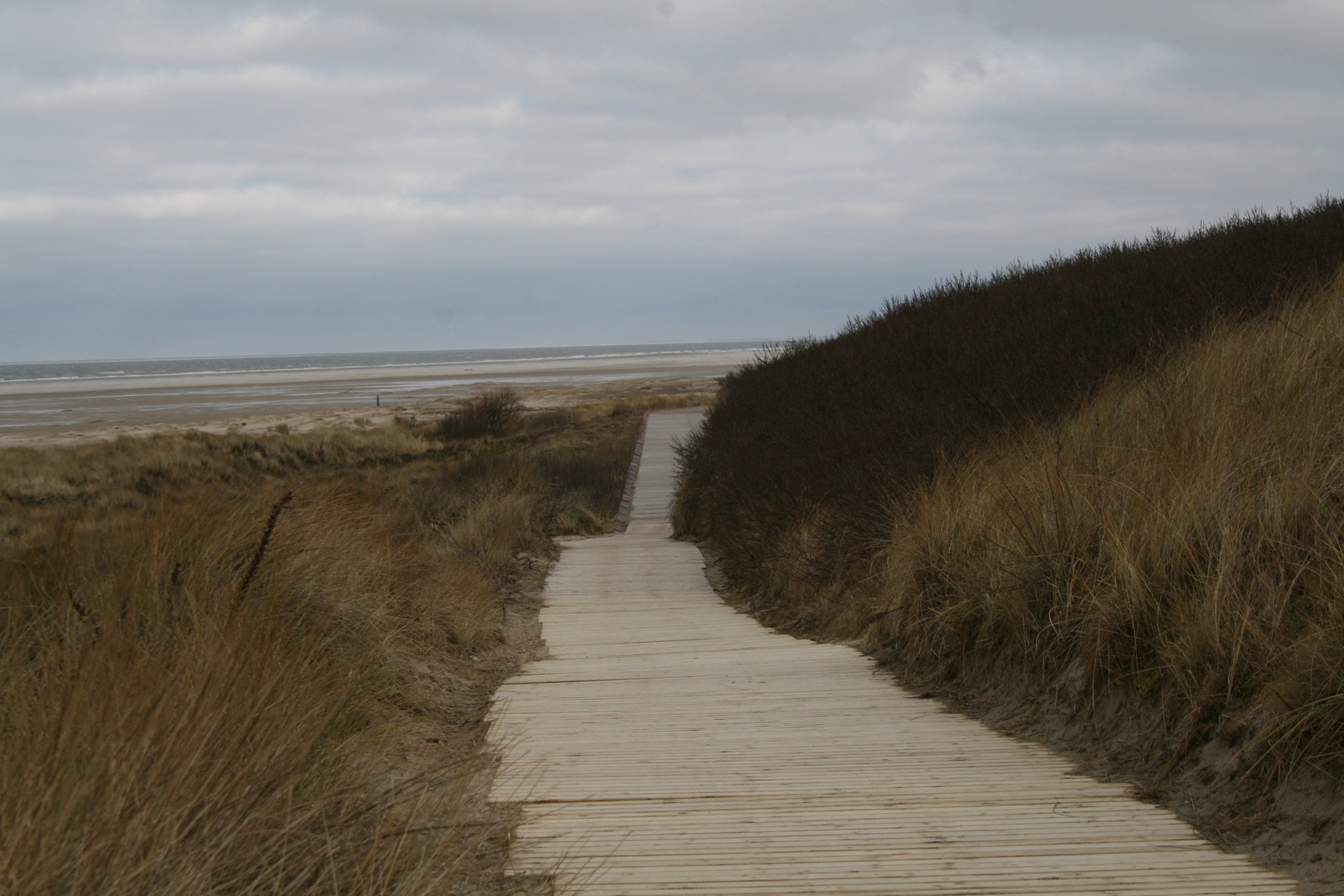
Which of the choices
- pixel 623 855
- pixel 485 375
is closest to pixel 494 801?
pixel 623 855

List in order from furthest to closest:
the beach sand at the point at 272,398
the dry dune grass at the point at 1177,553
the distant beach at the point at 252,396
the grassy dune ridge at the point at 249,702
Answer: the distant beach at the point at 252,396 → the beach sand at the point at 272,398 → the dry dune grass at the point at 1177,553 → the grassy dune ridge at the point at 249,702

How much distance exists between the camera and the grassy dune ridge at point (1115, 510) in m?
3.39

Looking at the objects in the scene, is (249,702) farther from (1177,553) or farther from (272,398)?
(272,398)

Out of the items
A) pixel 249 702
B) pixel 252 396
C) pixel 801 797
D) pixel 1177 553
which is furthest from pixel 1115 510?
pixel 252 396

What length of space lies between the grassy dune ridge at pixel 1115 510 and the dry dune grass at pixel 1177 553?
0.01 meters

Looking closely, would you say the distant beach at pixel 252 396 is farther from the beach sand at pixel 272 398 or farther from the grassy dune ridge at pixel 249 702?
the grassy dune ridge at pixel 249 702

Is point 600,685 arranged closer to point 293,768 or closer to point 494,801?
point 494,801

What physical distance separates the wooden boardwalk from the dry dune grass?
44 centimetres

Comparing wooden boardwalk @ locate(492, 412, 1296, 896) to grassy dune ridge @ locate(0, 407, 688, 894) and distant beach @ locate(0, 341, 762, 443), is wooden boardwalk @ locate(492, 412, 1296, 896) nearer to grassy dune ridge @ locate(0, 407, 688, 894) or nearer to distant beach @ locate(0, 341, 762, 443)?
grassy dune ridge @ locate(0, 407, 688, 894)

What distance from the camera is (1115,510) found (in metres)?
4.63

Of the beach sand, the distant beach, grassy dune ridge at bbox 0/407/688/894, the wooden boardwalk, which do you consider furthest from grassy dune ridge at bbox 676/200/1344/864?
the beach sand

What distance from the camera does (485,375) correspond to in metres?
99.0

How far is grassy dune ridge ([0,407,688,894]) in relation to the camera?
6.56ft

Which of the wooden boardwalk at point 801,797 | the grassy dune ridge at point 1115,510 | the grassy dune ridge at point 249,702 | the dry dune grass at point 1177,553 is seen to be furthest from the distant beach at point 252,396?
the wooden boardwalk at point 801,797
